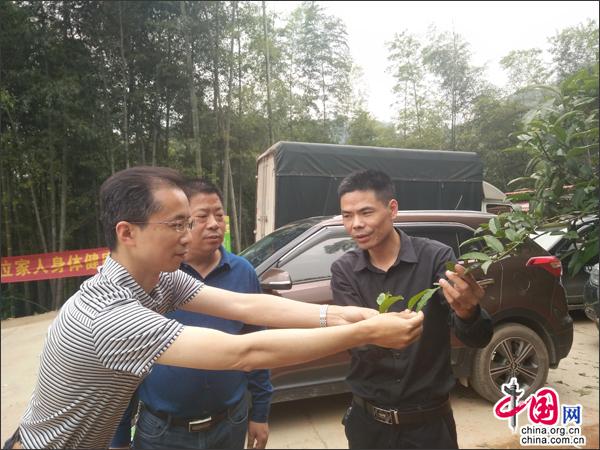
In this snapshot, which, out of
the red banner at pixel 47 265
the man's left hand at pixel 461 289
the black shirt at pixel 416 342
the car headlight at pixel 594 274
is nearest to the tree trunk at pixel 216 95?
the black shirt at pixel 416 342

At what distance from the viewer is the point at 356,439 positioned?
126 cm

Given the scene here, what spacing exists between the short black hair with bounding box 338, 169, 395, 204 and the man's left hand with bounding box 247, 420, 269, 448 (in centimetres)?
103

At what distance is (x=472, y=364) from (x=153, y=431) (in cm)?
195

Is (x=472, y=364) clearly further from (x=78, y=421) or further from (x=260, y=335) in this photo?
(x=78, y=421)

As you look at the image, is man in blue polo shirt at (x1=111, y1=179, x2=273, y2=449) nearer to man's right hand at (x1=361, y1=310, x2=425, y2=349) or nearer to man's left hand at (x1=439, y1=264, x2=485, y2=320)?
man's right hand at (x1=361, y1=310, x2=425, y2=349)

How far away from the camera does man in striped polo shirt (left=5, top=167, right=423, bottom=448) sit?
754 millimetres

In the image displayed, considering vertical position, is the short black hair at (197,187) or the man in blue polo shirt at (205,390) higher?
the short black hair at (197,187)

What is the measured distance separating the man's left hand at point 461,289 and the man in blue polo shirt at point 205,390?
2.66 ft

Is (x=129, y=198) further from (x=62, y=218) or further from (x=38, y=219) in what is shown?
(x=38, y=219)

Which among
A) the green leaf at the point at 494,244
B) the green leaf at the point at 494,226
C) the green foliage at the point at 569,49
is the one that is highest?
the green foliage at the point at 569,49

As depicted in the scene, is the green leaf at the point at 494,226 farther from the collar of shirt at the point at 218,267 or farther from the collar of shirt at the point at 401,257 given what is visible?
the collar of shirt at the point at 218,267

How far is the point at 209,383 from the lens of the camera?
50.7 inches

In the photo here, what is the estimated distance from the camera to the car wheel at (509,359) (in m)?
2.26

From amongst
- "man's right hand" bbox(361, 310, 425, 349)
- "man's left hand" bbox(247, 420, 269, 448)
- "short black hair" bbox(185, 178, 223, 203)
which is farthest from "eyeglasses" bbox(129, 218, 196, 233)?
"man's left hand" bbox(247, 420, 269, 448)
